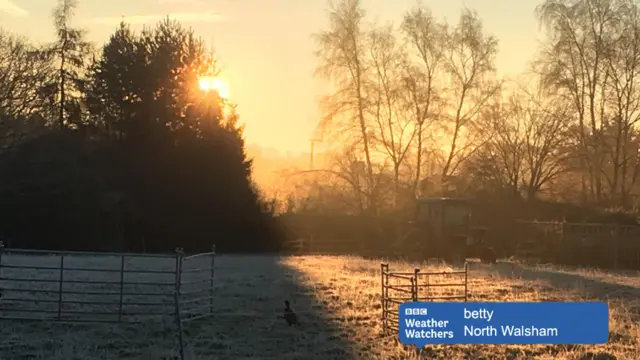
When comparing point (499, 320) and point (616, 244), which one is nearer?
point (499, 320)

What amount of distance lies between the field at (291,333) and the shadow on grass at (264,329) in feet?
0.05

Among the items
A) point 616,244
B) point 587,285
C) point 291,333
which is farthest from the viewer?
point 616,244

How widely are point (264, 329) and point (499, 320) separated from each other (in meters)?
4.32

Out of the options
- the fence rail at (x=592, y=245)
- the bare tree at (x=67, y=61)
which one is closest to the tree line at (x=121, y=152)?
the bare tree at (x=67, y=61)

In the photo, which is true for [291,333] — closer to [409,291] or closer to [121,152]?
[409,291]

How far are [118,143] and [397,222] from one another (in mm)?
15385

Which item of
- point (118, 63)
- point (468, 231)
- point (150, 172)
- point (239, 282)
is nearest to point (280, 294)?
point (239, 282)

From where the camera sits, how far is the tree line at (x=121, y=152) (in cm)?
3494

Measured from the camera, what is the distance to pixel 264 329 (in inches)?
490

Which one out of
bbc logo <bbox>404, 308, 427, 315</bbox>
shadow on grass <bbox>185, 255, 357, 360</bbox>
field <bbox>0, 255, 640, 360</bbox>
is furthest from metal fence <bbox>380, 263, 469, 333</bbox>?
bbc logo <bbox>404, 308, 427, 315</bbox>

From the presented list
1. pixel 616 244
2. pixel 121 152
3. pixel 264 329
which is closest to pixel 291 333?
pixel 264 329

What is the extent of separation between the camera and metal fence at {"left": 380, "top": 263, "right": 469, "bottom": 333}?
40.0 ft

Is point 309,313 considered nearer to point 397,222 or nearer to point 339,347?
point 339,347

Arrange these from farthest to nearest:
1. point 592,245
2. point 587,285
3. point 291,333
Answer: point 592,245 → point 587,285 → point 291,333
